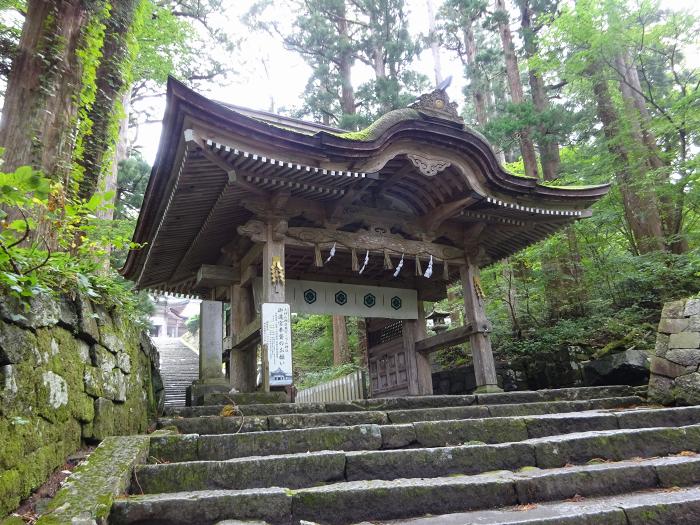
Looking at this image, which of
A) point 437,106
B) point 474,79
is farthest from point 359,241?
point 474,79

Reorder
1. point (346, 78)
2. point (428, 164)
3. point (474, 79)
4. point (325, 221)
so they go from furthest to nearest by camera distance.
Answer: point (346, 78), point (474, 79), point (325, 221), point (428, 164)

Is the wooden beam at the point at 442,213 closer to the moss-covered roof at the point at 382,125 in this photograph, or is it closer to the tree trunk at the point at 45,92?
the moss-covered roof at the point at 382,125

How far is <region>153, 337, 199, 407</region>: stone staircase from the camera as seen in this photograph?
11.5 metres

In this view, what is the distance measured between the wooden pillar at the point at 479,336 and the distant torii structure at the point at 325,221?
0.02 m

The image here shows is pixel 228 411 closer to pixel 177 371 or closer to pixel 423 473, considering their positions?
pixel 423 473

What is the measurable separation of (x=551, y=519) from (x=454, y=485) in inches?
21.9

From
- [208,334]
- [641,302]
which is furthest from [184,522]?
[641,302]

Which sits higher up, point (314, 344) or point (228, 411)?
point (314, 344)

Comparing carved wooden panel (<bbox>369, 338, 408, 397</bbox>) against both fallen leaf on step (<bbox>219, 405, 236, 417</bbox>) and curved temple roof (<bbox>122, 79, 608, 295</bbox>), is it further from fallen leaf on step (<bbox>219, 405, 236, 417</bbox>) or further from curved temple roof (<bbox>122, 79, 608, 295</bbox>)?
fallen leaf on step (<bbox>219, 405, 236, 417</bbox>)

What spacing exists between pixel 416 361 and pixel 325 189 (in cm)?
433

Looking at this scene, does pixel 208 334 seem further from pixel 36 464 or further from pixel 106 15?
pixel 36 464

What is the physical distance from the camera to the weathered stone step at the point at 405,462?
9.16ft

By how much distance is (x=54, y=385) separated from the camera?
2479mm

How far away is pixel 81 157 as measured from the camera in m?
4.84
